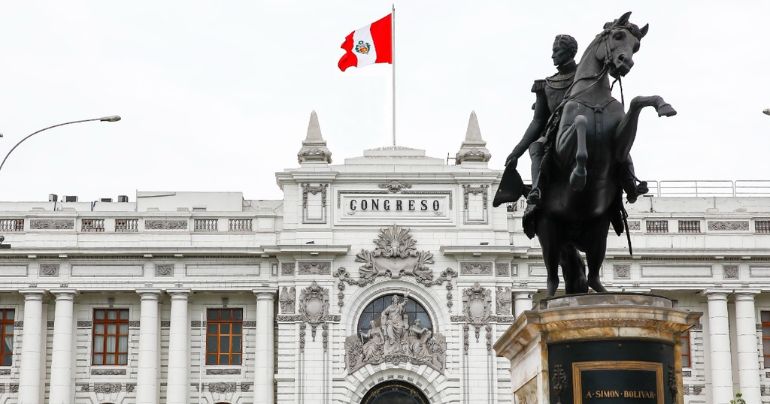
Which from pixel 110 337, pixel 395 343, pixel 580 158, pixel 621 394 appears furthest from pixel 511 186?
pixel 110 337

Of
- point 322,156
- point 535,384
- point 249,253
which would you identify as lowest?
point 535,384

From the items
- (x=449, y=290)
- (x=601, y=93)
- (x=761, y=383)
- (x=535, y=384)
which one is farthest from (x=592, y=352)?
(x=761, y=383)

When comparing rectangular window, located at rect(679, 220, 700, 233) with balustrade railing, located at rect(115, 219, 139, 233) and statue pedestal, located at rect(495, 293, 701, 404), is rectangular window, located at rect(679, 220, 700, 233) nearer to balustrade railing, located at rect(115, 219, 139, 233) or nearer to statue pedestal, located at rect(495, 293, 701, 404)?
balustrade railing, located at rect(115, 219, 139, 233)

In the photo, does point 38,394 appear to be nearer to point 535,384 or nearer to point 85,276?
point 85,276

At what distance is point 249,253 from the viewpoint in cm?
5309

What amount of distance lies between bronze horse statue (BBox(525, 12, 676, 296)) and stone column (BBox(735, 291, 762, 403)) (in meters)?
38.9

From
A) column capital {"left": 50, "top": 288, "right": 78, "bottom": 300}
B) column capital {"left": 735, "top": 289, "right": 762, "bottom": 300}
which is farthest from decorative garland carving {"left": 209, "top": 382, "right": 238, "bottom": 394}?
column capital {"left": 735, "top": 289, "right": 762, "bottom": 300}

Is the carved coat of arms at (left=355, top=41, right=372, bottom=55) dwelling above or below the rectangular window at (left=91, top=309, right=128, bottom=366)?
above

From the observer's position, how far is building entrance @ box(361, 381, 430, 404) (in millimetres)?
51969

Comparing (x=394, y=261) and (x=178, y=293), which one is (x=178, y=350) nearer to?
(x=178, y=293)

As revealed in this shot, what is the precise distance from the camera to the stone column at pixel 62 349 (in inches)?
2047

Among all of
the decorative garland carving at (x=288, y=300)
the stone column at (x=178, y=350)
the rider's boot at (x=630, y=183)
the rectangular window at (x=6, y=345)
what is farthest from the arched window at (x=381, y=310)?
the rider's boot at (x=630, y=183)

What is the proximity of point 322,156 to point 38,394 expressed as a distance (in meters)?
13.9

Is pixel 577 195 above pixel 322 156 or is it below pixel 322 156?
below
